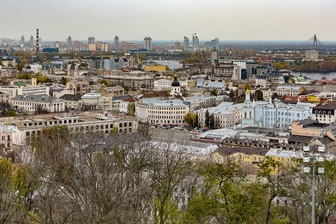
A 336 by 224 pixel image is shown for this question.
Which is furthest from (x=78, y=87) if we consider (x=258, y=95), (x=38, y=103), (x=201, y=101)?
(x=258, y=95)

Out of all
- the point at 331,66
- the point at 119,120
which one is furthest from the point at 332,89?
the point at 331,66

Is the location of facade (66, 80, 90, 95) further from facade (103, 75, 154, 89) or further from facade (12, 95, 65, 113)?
facade (103, 75, 154, 89)

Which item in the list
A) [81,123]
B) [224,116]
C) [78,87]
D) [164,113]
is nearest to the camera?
[81,123]

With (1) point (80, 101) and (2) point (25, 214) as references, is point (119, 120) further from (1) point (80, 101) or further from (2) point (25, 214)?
(2) point (25, 214)

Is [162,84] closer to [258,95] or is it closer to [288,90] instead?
[288,90]

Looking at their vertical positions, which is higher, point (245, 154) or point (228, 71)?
point (228, 71)

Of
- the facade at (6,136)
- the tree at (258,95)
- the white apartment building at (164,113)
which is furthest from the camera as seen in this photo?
the tree at (258,95)

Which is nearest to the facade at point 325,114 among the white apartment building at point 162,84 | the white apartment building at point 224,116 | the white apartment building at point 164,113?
the white apartment building at point 224,116

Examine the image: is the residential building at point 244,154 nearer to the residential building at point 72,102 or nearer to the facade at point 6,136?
the facade at point 6,136

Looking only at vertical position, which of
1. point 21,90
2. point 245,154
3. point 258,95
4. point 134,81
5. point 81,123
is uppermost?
point 134,81
